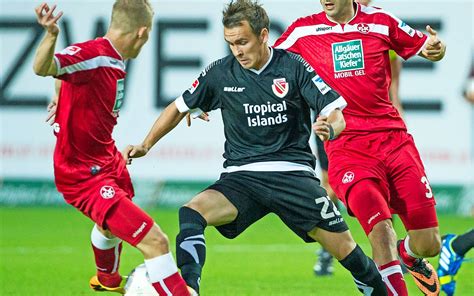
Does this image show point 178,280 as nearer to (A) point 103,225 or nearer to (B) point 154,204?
(A) point 103,225

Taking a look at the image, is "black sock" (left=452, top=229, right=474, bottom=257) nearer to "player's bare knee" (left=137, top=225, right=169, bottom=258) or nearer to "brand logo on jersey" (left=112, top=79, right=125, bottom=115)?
"player's bare knee" (left=137, top=225, right=169, bottom=258)

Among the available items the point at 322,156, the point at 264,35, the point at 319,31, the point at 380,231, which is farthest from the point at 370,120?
the point at 322,156

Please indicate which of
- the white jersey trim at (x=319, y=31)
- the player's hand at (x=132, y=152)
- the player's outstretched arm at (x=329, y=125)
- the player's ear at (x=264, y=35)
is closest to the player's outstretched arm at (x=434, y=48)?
the white jersey trim at (x=319, y=31)

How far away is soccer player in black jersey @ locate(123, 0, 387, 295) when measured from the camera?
22.5 ft

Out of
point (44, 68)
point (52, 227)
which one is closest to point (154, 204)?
point (52, 227)

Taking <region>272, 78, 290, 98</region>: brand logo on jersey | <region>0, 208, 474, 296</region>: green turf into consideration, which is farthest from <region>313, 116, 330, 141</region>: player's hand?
<region>0, 208, 474, 296</region>: green turf

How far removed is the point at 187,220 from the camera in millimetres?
6750

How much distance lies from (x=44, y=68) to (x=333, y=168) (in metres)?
2.32

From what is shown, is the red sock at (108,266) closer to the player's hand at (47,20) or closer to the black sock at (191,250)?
the black sock at (191,250)

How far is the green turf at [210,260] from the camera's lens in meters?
8.96

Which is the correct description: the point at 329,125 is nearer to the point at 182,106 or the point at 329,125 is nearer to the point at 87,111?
the point at 182,106

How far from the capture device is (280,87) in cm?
696

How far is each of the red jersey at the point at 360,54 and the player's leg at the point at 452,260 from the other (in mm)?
1138

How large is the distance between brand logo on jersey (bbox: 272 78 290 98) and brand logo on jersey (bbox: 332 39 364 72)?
80 centimetres
